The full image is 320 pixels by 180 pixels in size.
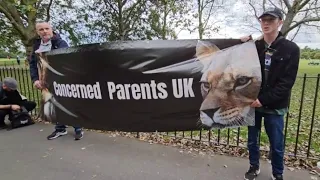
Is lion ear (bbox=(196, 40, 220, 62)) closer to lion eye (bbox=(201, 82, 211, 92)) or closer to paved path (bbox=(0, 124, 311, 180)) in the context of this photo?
lion eye (bbox=(201, 82, 211, 92))

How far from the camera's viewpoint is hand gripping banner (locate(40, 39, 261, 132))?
3125 millimetres

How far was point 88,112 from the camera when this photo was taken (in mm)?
3963

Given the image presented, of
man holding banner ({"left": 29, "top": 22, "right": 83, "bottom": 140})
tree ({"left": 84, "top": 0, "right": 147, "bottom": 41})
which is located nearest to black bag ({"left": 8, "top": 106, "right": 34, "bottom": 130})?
man holding banner ({"left": 29, "top": 22, "right": 83, "bottom": 140})

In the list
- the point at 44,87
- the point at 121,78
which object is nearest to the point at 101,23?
the point at 44,87

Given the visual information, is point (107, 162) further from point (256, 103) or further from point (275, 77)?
point (275, 77)

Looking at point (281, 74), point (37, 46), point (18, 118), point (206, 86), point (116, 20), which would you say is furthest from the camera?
point (116, 20)

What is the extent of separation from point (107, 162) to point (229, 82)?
2115mm

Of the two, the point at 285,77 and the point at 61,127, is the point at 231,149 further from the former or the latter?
the point at 61,127

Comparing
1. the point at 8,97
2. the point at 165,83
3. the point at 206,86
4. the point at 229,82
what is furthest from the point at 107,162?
the point at 8,97

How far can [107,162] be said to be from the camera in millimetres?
3697

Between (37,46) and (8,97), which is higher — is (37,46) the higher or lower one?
the higher one

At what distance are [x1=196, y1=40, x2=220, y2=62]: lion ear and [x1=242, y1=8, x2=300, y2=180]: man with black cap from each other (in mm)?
400

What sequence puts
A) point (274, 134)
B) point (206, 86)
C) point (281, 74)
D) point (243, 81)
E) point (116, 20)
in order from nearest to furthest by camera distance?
point (281, 74) → point (274, 134) → point (243, 81) → point (206, 86) → point (116, 20)

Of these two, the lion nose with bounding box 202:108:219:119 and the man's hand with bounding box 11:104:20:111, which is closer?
the lion nose with bounding box 202:108:219:119
